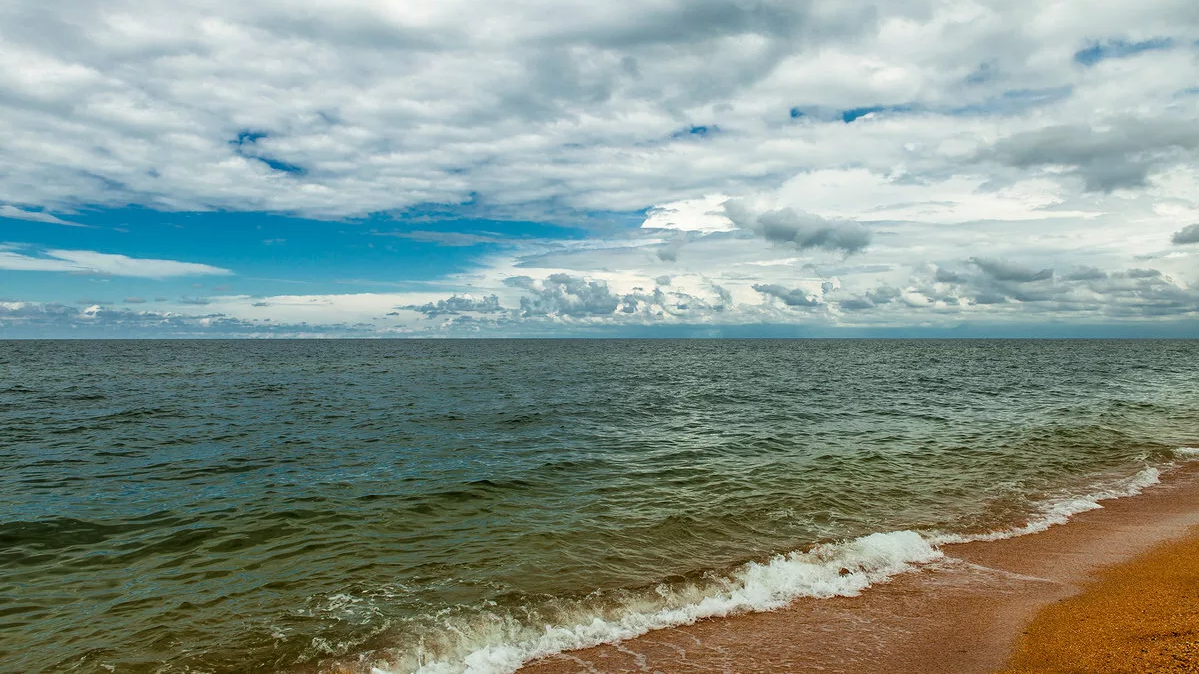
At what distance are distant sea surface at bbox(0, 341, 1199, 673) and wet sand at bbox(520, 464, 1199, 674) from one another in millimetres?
577

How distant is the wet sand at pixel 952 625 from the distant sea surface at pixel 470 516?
58cm

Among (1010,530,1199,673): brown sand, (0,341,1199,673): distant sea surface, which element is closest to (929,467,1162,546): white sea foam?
(0,341,1199,673): distant sea surface

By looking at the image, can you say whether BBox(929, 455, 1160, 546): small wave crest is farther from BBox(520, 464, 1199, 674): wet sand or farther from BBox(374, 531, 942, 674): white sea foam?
BBox(374, 531, 942, 674): white sea foam

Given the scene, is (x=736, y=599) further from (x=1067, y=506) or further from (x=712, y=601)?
(x=1067, y=506)

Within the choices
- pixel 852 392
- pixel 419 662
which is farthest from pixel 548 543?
pixel 852 392

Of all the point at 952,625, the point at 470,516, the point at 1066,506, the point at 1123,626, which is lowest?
the point at 470,516

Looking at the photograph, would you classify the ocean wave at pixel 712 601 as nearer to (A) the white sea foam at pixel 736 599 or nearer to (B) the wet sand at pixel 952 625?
(A) the white sea foam at pixel 736 599

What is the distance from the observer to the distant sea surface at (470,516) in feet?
30.1

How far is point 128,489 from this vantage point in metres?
17.5

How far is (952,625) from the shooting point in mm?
8938

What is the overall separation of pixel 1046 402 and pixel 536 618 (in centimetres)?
4309

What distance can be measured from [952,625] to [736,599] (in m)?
3.18

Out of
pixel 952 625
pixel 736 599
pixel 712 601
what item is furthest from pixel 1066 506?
pixel 712 601

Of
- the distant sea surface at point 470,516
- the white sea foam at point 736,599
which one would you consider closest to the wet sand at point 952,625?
the white sea foam at point 736,599
